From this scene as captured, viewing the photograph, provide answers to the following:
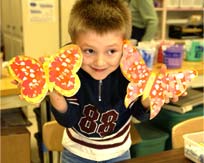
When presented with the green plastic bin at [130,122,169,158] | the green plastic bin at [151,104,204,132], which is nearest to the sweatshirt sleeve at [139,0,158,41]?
the green plastic bin at [151,104,204,132]

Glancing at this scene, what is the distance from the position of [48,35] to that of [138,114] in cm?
249

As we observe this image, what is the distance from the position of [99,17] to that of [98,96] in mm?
264

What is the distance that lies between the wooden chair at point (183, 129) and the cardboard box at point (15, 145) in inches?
22.6

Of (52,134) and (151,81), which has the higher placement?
(151,81)

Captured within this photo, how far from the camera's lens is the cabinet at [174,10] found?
12.9 feet

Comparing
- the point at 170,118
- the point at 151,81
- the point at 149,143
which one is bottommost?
the point at 149,143

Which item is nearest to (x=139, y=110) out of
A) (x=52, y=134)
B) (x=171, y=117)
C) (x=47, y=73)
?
(x=47, y=73)

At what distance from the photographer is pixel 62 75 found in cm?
90

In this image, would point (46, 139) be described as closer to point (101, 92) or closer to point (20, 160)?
point (20, 160)

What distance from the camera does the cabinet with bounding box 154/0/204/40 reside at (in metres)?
3.92

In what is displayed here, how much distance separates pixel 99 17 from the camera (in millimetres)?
971

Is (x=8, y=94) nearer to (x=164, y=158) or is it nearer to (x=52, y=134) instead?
(x=52, y=134)

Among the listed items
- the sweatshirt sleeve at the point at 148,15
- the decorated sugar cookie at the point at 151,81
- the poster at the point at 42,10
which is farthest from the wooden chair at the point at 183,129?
the poster at the point at 42,10

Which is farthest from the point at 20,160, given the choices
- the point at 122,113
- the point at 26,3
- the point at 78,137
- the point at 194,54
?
the point at 26,3
